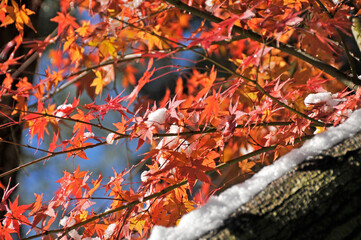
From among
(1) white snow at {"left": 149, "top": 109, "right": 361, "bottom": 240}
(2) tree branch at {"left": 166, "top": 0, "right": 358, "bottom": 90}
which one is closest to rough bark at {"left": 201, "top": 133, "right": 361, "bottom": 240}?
(1) white snow at {"left": 149, "top": 109, "right": 361, "bottom": 240}

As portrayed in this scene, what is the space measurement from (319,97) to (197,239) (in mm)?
748

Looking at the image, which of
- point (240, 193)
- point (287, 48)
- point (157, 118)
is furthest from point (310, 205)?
point (287, 48)

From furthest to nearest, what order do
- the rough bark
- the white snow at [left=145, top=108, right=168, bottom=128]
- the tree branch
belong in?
the tree branch, the white snow at [left=145, top=108, right=168, bottom=128], the rough bark

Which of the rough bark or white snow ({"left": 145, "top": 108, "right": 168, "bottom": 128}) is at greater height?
the rough bark

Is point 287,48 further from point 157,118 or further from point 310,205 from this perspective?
point 310,205

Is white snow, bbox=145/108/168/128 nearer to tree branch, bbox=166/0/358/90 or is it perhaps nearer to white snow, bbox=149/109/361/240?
tree branch, bbox=166/0/358/90

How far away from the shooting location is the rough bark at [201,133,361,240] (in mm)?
508

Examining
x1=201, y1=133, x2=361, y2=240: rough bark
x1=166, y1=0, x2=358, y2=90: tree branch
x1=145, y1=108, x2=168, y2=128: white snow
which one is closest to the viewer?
x1=201, y1=133, x2=361, y2=240: rough bark

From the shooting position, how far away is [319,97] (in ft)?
3.65

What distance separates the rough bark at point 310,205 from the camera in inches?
20.0

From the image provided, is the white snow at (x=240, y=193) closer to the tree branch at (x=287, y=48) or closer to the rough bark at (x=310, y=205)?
the rough bark at (x=310, y=205)

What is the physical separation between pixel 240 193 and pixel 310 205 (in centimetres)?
10

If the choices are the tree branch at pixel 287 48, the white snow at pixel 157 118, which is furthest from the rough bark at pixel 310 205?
the tree branch at pixel 287 48

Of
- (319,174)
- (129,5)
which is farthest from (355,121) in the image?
(129,5)
